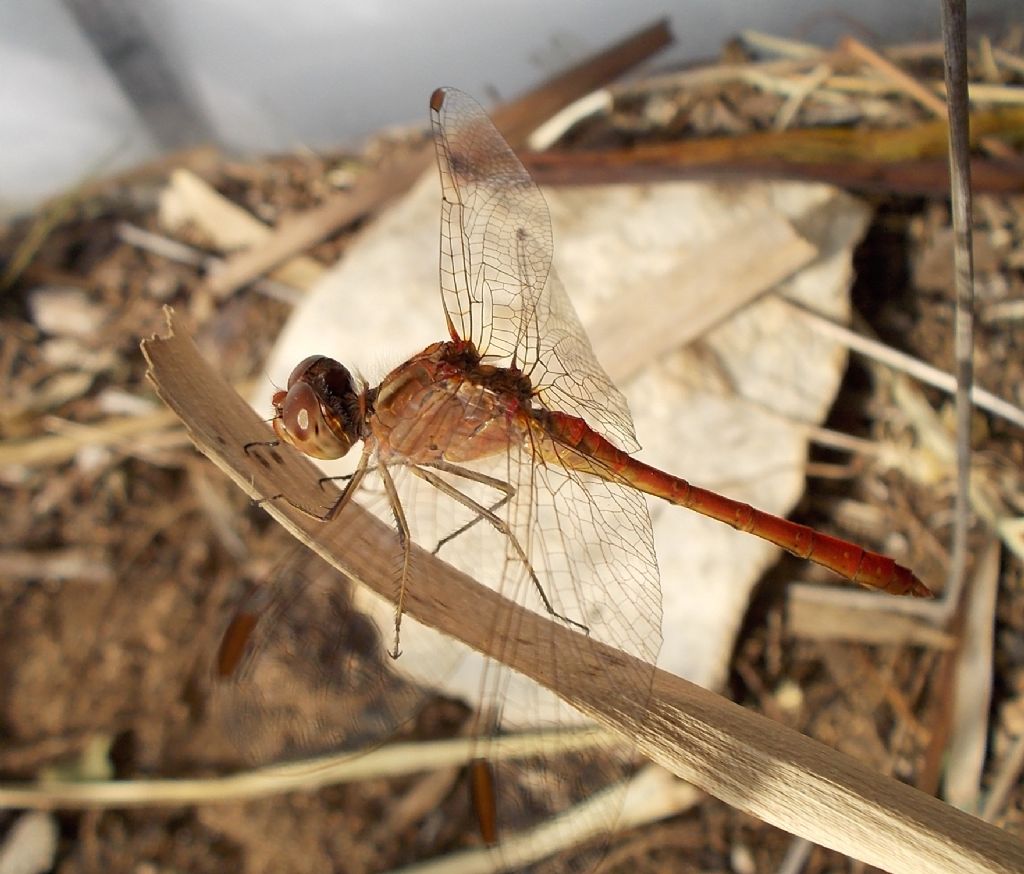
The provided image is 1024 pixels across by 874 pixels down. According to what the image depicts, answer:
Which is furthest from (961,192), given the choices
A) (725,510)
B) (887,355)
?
(887,355)

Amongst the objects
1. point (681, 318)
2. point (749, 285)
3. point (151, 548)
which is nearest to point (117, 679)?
point (151, 548)

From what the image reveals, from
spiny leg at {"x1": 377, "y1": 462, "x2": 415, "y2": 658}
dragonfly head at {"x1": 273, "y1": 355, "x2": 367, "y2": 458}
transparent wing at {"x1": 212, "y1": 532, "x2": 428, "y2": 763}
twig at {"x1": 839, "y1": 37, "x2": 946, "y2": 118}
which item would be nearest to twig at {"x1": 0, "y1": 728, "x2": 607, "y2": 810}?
transparent wing at {"x1": 212, "y1": 532, "x2": 428, "y2": 763}

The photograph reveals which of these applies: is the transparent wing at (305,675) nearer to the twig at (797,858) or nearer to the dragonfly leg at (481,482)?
the dragonfly leg at (481,482)

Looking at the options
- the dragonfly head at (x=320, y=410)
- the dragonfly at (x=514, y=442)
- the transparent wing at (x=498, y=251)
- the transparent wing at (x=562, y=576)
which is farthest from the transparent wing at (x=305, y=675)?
the transparent wing at (x=498, y=251)

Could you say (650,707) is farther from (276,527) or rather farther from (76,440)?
(76,440)

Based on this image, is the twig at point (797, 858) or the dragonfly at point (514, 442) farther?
the twig at point (797, 858)

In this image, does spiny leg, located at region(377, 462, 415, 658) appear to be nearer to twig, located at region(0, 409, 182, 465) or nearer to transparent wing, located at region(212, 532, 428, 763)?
transparent wing, located at region(212, 532, 428, 763)
